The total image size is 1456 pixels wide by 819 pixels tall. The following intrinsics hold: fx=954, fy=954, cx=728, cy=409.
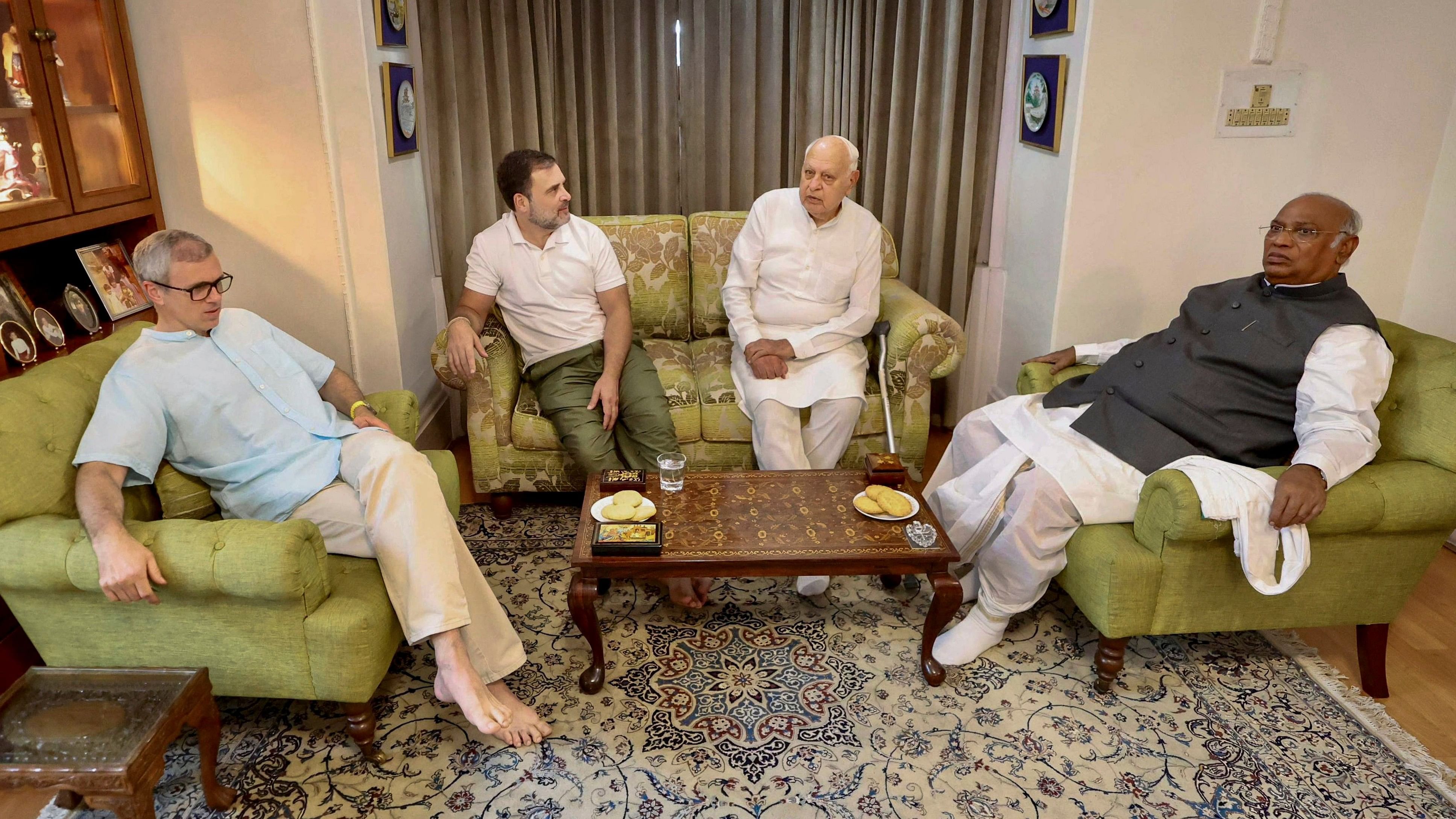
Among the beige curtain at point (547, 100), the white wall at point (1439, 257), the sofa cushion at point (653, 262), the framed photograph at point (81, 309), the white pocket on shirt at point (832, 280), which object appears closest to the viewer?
the framed photograph at point (81, 309)

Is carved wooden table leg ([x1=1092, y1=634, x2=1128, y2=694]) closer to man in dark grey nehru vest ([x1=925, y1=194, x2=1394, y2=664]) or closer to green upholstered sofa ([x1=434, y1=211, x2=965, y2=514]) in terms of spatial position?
man in dark grey nehru vest ([x1=925, y1=194, x2=1394, y2=664])

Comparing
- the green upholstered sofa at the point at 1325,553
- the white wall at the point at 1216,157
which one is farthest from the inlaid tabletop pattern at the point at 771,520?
the white wall at the point at 1216,157

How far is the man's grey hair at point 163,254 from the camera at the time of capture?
2164 mm

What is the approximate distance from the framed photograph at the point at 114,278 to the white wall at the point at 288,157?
0.25 m

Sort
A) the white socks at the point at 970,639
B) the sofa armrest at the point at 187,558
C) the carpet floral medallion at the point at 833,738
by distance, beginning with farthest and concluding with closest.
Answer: the white socks at the point at 970,639
the carpet floral medallion at the point at 833,738
the sofa armrest at the point at 187,558

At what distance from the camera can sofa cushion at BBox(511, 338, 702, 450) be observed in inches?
128

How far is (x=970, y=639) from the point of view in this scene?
2.57m

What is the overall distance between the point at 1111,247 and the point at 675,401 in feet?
5.30

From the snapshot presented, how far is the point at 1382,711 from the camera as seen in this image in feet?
7.72

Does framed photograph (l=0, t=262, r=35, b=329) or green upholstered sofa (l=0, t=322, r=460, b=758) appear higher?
framed photograph (l=0, t=262, r=35, b=329)

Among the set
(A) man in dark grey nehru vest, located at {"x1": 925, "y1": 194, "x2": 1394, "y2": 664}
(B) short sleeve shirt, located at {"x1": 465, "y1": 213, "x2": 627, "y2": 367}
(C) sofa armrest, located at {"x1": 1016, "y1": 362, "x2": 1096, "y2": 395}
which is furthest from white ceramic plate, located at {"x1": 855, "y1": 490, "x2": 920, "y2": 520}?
(B) short sleeve shirt, located at {"x1": 465, "y1": 213, "x2": 627, "y2": 367}

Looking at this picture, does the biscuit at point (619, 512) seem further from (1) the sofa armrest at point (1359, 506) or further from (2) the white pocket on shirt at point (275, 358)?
(1) the sofa armrest at point (1359, 506)

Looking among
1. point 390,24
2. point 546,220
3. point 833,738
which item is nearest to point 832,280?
point 546,220

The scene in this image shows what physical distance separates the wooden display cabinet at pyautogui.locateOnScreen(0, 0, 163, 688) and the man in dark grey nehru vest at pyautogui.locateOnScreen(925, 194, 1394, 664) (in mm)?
2495
